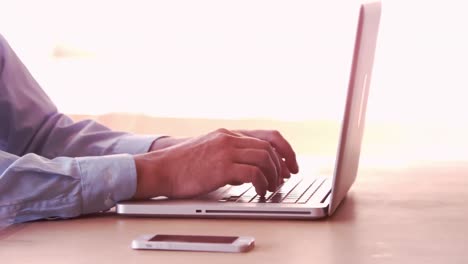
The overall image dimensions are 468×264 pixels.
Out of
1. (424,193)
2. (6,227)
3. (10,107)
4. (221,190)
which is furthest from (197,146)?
(10,107)

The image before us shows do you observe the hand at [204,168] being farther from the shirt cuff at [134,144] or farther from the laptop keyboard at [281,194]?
the shirt cuff at [134,144]

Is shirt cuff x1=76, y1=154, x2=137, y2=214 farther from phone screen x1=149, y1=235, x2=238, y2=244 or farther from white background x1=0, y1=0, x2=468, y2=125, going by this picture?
white background x1=0, y1=0, x2=468, y2=125

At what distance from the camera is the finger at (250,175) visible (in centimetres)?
128

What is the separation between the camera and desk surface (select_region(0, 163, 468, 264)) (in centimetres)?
99

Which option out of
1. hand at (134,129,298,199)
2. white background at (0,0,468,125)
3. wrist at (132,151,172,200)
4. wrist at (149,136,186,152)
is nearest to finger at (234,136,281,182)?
hand at (134,129,298,199)

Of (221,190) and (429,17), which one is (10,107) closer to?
(221,190)

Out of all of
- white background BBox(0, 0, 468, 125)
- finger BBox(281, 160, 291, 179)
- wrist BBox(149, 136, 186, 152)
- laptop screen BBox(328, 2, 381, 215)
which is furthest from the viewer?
white background BBox(0, 0, 468, 125)

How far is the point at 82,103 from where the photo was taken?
388cm

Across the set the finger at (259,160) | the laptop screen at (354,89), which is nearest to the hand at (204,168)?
the finger at (259,160)

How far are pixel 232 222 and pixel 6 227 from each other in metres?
0.31

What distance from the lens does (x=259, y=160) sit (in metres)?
1.30

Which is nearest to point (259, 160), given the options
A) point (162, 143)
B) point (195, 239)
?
point (195, 239)

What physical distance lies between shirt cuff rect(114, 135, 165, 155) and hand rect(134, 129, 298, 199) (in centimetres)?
37

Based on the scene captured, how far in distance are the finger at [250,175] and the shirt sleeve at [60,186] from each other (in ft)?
0.48
